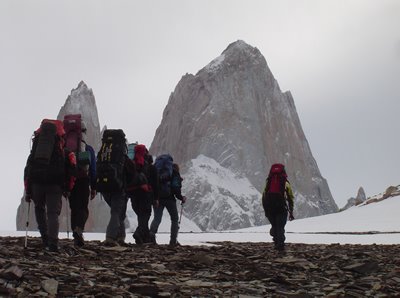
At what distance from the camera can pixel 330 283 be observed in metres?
8.05

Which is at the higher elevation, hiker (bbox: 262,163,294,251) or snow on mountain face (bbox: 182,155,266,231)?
snow on mountain face (bbox: 182,155,266,231)

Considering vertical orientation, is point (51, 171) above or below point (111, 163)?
below

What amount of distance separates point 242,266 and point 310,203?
186348 mm

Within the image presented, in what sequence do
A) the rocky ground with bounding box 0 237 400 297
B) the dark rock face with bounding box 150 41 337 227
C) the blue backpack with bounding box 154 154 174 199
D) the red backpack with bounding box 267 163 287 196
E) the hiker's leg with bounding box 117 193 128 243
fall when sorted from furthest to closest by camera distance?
1. the dark rock face with bounding box 150 41 337 227
2. the blue backpack with bounding box 154 154 174 199
3. the red backpack with bounding box 267 163 287 196
4. the hiker's leg with bounding box 117 193 128 243
5. the rocky ground with bounding box 0 237 400 297

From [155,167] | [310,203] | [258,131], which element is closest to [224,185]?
[258,131]

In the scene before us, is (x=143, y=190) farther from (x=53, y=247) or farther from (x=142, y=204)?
(x=53, y=247)

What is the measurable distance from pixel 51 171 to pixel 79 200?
1.54 metres

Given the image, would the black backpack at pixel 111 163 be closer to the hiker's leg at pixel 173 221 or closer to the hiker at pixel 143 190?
the hiker at pixel 143 190

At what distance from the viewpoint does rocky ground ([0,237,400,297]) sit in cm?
635

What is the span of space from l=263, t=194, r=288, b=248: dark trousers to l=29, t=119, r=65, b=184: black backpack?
19.6 feet

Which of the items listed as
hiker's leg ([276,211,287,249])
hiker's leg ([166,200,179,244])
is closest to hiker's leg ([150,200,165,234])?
hiker's leg ([166,200,179,244])

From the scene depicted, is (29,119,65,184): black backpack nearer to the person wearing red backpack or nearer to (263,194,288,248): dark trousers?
the person wearing red backpack

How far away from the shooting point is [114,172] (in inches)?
466

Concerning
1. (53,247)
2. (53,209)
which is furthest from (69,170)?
(53,247)
